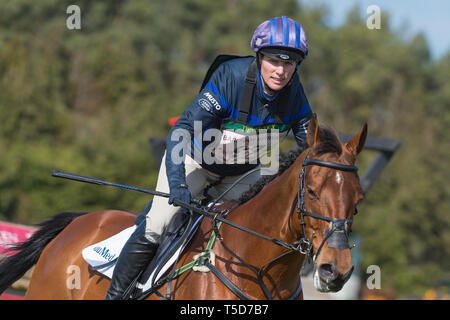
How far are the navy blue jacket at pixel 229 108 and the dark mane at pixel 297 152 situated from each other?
118mm

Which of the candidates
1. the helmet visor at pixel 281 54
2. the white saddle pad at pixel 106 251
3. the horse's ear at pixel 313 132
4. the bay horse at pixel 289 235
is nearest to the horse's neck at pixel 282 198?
the bay horse at pixel 289 235

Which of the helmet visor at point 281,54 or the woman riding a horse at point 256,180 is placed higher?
the helmet visor at point 281,54

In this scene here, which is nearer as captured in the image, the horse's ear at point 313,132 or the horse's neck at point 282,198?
the horse's ear at point 313,132

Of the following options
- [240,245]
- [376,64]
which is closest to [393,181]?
[376,64]

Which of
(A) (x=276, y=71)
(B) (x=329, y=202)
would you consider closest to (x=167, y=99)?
(A) (x=276, y=71)

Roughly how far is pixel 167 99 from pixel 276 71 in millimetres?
27246

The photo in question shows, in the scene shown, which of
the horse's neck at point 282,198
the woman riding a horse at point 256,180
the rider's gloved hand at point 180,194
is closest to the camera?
the woman riding a horse at point 256,180

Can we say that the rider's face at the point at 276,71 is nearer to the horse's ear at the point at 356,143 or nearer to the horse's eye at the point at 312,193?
the horse's ear at the point at 356,143

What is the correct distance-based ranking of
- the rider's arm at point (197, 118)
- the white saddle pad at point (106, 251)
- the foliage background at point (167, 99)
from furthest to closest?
1. the foliage background at point (167, 99)
2. the white saddle pad at point (106, 251)
3. the rider's arm at point (197, 118)

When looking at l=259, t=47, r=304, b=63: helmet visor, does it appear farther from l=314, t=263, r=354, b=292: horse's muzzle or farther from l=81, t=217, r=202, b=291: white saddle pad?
l=81, t=217, r=202, b=291: white saddle pad

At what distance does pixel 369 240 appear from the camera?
2356cm

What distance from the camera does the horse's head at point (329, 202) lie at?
313 cm

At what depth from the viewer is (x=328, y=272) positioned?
313cm

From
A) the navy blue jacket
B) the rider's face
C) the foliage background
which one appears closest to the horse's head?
the navy blue jacket
